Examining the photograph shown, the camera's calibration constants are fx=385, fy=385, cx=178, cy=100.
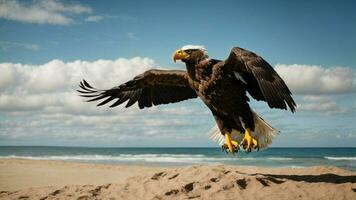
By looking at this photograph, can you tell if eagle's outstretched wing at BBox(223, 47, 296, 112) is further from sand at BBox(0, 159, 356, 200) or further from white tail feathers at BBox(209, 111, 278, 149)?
sand at BBox(0, 159, 356, 200)

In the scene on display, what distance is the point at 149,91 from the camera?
8305mm

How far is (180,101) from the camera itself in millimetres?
8336

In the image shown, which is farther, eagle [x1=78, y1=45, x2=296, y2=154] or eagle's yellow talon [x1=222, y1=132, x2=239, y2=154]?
eagle's yellow talon [x1=222, y1=132, x2=239, y2=154]

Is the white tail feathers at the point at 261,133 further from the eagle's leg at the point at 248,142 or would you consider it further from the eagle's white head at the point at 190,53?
the eagle's white head at the point at 190,53

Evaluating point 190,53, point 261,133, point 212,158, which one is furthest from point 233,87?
point 212,158

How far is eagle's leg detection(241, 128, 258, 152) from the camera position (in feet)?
21.7

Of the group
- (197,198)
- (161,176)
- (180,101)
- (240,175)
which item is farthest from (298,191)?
(180,101)

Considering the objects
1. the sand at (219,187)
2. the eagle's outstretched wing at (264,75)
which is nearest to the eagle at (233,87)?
the eagle's outstretched wing at (264,75)

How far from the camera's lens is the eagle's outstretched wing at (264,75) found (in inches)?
208

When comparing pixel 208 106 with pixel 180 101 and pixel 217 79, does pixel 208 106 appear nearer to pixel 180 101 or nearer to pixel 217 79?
pixel 217 79

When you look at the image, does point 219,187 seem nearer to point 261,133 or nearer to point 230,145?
point 230,145

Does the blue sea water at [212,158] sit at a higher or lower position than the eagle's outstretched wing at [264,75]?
lower

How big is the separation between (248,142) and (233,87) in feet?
3.28

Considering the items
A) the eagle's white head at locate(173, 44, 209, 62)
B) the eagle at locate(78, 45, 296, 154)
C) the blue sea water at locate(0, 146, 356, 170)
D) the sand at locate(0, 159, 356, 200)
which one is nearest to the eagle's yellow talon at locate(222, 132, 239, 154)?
the eagle at locate(78, 45, 296, 154)
